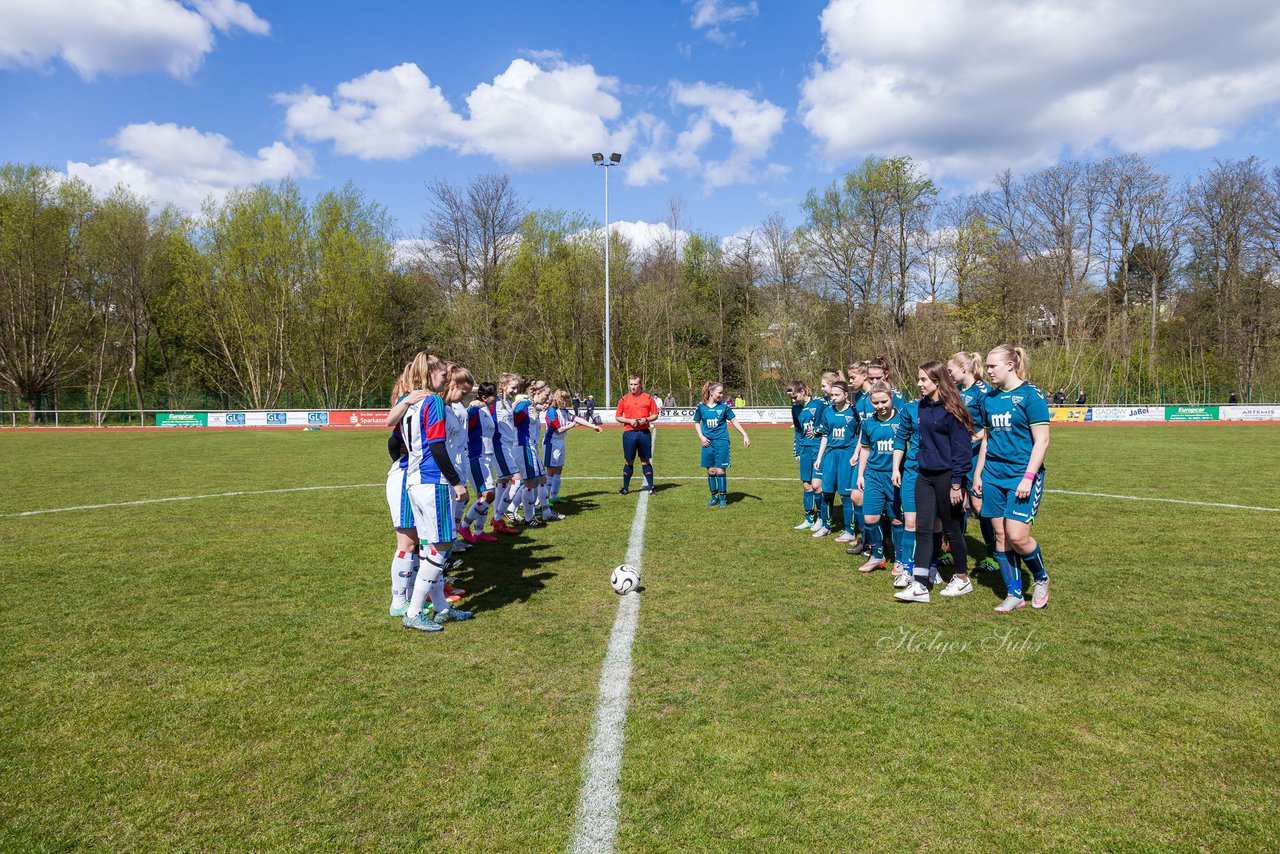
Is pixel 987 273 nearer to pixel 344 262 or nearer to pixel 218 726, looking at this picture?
pixel 344 262

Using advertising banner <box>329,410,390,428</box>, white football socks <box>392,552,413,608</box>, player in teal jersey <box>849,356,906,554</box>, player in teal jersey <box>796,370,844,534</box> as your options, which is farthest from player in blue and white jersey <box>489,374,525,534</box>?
advertising banner <box>329,410,390,428</box>

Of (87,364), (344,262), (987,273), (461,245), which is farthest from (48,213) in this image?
(987,273)

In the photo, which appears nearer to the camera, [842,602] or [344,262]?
[842,602]

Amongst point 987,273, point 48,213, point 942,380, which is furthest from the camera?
point 987,273

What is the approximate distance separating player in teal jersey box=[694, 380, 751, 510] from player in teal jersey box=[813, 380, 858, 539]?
6.65 ft

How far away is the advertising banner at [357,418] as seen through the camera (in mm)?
35719

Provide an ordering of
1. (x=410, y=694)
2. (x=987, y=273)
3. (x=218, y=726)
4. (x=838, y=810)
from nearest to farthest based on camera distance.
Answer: (x=838, y=810) < (x=218, y=726) < (x=410, y=694) < (x=987, y=273)

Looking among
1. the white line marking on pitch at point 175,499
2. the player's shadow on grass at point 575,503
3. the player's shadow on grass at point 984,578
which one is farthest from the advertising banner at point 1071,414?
the white line marking on pitch at point 175,499

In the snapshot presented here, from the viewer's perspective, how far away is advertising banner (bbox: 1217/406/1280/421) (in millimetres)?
34250

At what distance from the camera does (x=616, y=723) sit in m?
3.67

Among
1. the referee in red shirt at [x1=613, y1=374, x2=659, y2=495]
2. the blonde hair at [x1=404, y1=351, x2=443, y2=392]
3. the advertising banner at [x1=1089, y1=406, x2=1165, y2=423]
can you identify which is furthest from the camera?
the advertising banner at [x1=1089, y1=406, x2=1165, y2=423]

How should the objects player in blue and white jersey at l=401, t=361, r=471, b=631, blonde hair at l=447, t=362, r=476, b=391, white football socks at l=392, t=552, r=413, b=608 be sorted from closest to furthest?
player in blue and white jersey at l=401, t=361, r=471, b=631 → white football socks at l=392, t=552, r=413, b=608 → blonde hair at l=447, t=362, r=476, b=391

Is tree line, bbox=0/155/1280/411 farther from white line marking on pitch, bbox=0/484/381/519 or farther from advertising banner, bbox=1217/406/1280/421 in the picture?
white line marking on pitch, bbox=0/484/381/519

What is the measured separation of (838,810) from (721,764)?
0.58 m
